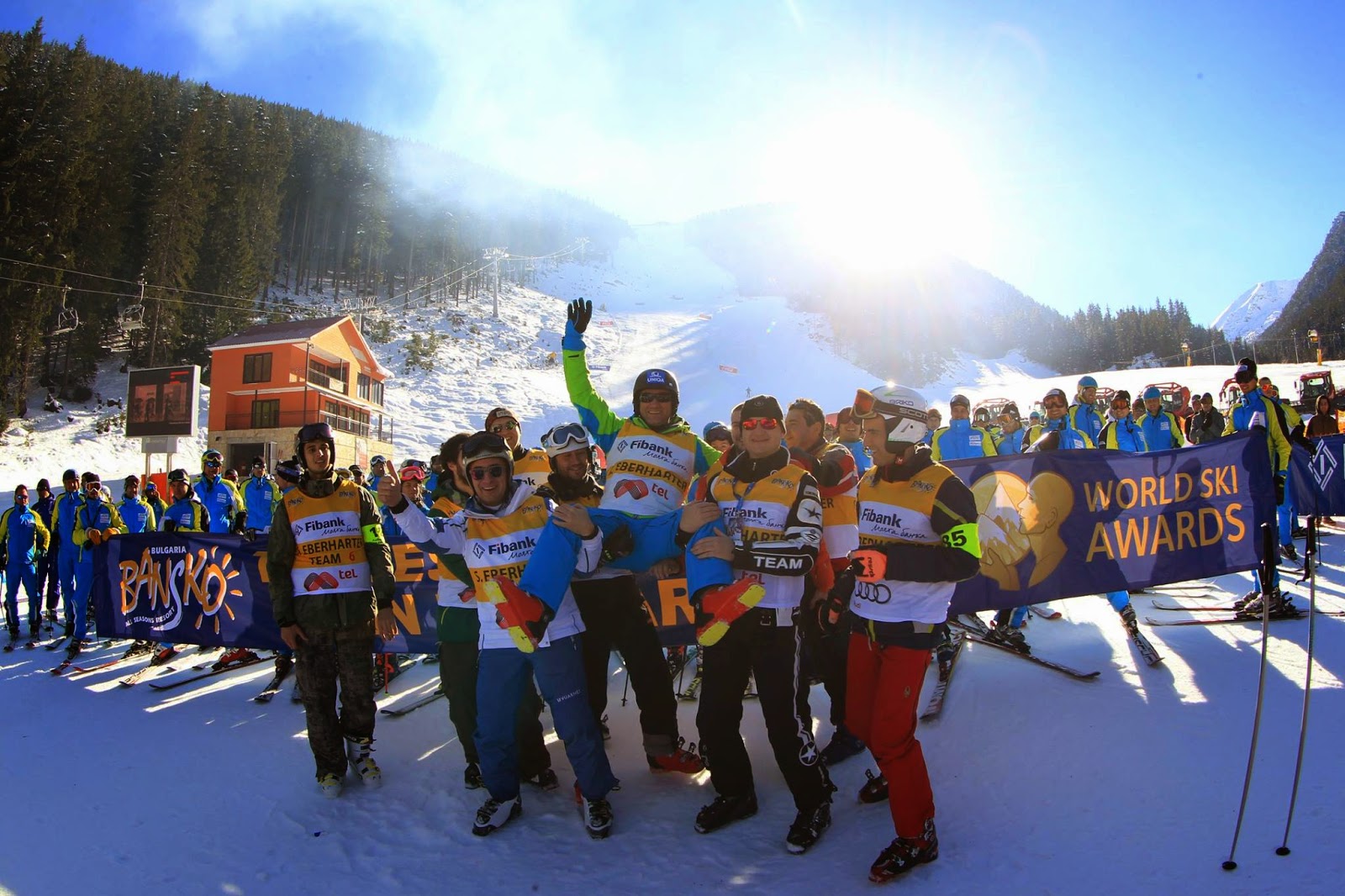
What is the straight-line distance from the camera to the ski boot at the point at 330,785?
4363 millimetres

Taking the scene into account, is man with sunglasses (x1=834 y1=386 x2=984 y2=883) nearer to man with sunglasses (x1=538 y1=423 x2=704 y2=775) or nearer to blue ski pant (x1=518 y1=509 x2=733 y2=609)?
blue ski pant (x1=518 y1=509 x2=733 y2=609)

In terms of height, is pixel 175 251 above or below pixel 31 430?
above

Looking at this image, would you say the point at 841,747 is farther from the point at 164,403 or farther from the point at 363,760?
the point at 164,403

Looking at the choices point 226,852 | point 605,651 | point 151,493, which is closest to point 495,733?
point 605,651

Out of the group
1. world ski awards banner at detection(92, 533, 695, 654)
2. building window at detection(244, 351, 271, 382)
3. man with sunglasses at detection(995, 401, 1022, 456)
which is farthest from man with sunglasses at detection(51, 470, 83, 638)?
building window at detection(244, 351, 271, 382)

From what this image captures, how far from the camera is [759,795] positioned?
13.4 ft

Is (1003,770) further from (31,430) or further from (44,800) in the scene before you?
(31,430)

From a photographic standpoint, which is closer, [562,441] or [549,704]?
[549,704]

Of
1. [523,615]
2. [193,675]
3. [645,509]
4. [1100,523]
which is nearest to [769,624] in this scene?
[645,509]

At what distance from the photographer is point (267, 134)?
61188mm

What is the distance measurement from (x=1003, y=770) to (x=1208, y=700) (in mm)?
1704

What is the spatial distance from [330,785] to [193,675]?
4025mm

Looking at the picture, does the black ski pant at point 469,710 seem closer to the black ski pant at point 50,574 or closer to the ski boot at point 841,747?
the ski boot at point 841,747

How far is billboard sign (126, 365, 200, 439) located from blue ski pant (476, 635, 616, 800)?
27.7 metres
